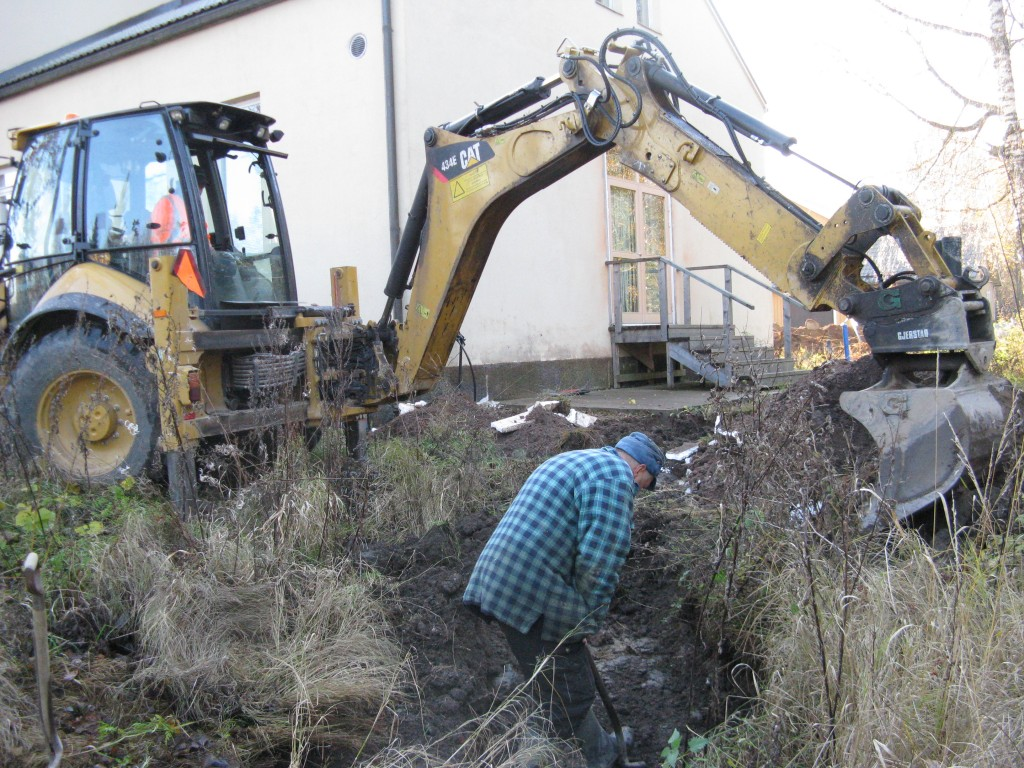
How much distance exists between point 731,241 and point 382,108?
5758 mm

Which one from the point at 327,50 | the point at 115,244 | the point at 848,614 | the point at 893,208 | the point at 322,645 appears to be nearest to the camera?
the point at 848,614

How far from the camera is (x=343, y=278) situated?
6996 mm

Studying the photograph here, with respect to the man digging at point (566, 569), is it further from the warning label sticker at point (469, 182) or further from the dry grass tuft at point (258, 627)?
the warning label sticker at point (469, 182)

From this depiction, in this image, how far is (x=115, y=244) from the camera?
5750 mm

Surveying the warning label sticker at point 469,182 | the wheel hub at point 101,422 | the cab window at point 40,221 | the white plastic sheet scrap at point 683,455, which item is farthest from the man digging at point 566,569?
the cab window at point 40,221

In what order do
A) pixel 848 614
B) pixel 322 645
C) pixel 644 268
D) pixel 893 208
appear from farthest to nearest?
pixel 644 268, pixel 893 208, pixel 322 645, pixel 848 614

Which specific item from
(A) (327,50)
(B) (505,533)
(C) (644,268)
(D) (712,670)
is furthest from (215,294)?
(C) (644,268)

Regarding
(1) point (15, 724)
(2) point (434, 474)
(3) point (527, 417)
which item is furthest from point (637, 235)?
(1) point (15, 724)

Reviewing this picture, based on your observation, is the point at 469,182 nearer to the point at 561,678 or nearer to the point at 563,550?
the point at 563,550

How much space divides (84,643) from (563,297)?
8.40 m

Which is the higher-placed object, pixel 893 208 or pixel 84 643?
pixel 893 208

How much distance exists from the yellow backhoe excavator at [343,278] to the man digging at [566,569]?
156cm

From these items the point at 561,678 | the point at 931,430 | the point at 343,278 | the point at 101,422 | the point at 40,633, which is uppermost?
the point at 343,278

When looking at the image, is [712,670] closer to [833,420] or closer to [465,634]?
[465,634]
